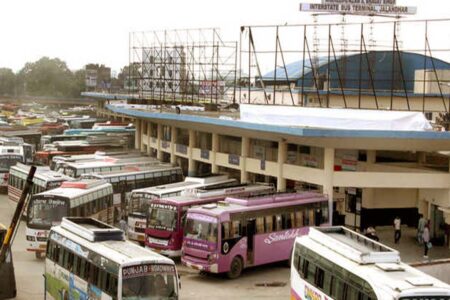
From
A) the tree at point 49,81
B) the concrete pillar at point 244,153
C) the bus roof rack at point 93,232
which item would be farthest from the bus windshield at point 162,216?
the tree at point 49,81

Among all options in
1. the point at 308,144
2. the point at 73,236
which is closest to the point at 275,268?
the point at 308,144

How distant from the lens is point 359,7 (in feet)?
145

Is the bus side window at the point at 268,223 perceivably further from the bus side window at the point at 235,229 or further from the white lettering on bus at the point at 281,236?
the bus side window at the point at 235,229

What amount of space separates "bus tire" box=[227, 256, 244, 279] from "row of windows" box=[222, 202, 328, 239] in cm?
61

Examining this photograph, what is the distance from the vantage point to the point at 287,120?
79.9 ft

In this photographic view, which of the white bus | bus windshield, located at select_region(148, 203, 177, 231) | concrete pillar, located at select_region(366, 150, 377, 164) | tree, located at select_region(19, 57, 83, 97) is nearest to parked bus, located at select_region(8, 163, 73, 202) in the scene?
bus windshield, located at select_region(148, 203, 177, 231)

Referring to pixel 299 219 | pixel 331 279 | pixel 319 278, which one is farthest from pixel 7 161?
pixel 331 279

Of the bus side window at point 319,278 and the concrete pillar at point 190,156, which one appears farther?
the concrete pillar at point 190,156

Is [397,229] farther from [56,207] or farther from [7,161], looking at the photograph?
[7,161]

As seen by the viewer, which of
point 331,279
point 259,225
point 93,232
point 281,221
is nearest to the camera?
point 331,279

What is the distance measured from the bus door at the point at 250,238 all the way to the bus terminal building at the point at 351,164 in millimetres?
4041

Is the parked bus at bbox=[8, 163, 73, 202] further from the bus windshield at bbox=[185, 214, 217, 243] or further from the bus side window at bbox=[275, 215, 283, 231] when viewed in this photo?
the bus side window at bbox=[275, 215, 283, 231]

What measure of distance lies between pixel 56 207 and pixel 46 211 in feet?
0.93

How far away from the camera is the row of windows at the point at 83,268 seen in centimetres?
1184
